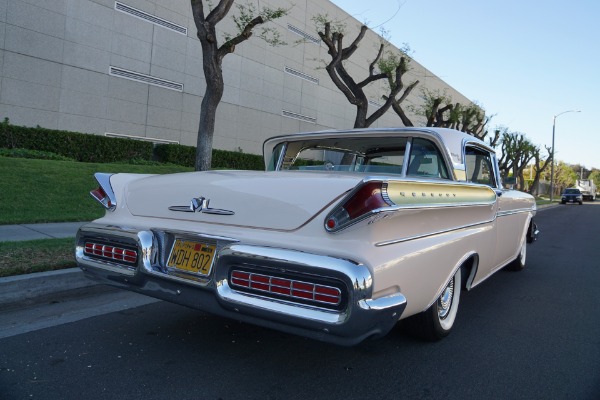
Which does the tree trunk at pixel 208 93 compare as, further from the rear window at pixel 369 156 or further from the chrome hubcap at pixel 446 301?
the chrome hubcap at pixel 446 301

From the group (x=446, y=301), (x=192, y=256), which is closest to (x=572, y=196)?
(x=446, y=301)

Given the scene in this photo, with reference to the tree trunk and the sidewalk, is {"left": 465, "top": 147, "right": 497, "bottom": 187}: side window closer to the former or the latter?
the sidewalk

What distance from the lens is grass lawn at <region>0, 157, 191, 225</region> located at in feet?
25.9

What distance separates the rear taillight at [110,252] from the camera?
9.73ft

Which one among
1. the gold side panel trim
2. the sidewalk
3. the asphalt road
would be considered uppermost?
the gold side panel trim

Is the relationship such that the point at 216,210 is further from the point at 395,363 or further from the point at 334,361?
the point at 395,363

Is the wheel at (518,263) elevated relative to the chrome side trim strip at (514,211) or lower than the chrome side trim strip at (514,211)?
lower

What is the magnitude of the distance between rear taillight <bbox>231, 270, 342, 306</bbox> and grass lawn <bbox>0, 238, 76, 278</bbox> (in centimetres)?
298

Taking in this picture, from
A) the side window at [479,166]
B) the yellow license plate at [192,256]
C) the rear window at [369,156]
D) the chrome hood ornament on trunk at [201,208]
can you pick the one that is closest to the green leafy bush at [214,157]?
the rear window at [369,156]

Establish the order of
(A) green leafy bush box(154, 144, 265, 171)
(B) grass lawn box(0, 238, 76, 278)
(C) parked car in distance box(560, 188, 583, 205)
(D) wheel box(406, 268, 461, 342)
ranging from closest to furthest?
(D) wheel box(406, 268, 461, 342), (B) grass lawn box(0, 238, 76, 278), (A) green leafy bush box(154, 144, 265, 171), (C) parked car in distance box(560, 188, 583, 205)

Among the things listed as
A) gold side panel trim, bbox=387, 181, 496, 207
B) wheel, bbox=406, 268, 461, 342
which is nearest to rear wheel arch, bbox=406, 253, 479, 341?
wheel, bbox=406, 268, 461, 342

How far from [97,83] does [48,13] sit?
2479 mm

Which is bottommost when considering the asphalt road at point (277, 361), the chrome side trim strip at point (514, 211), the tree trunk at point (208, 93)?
the asphalt road at point (277, 361)

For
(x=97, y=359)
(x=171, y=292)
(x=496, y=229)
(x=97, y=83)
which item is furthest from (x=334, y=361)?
(x=97, y=83)
